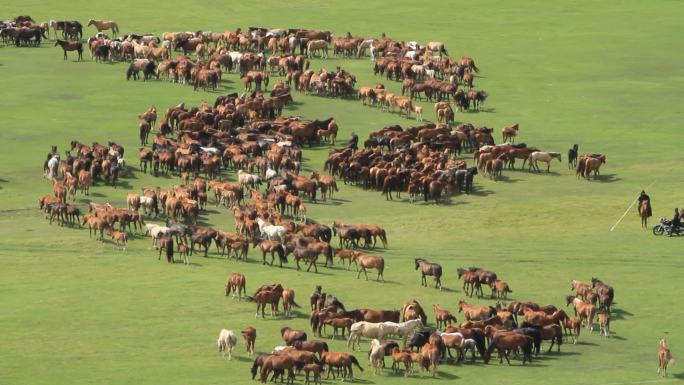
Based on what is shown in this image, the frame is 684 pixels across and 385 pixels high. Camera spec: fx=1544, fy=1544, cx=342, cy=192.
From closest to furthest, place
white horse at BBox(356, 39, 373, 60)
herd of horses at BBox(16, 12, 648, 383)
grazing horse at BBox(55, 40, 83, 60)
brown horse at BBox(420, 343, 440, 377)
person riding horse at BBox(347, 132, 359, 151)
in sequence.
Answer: brown horse at BBox(420, 343, 440, 377), herd of horses at BBox(16, 12, 648, 383), person riding horse at BBox(347, 132, 359, 151), grazing horse at BBox(55, 40, 83, 60), white horse at BBox(356, 39, 373, 60)

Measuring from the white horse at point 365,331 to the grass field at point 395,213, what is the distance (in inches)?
16.5

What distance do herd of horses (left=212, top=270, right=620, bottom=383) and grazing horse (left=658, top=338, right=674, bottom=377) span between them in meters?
0.02

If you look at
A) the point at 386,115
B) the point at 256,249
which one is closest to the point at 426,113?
the point at 386,115

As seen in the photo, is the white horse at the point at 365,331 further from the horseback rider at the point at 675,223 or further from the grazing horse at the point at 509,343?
the horseback rider at the point at 675,223

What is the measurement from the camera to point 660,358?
36.7 meters

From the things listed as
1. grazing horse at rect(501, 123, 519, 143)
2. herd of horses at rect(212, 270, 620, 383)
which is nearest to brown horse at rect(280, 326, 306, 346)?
herd of horses at rect(212, 270, 620, 383)

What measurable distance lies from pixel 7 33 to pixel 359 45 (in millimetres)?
18489

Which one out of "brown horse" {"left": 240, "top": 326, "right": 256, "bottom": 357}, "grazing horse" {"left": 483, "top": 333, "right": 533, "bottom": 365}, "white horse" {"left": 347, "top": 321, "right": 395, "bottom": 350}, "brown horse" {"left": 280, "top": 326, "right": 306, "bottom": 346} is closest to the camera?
"brown horse" {"left": 240, "top": 326, "right": 256, "bottom": 357}

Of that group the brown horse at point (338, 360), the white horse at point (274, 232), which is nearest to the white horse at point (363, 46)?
the white horse at point (274, 232)

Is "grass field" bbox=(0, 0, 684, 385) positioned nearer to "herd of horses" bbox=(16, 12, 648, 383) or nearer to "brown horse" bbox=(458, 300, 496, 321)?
"herd of horses" bbox=(16, 12, 648, 383)

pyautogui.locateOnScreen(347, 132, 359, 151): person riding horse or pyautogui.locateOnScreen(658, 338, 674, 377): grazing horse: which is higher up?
pyautogui.locateOnScreen(347, 132, 359, 151): person riding horse

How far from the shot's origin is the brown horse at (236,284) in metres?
42.5

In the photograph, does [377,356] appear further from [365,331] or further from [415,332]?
[415,332]

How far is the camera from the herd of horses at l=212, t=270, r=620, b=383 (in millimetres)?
36344
